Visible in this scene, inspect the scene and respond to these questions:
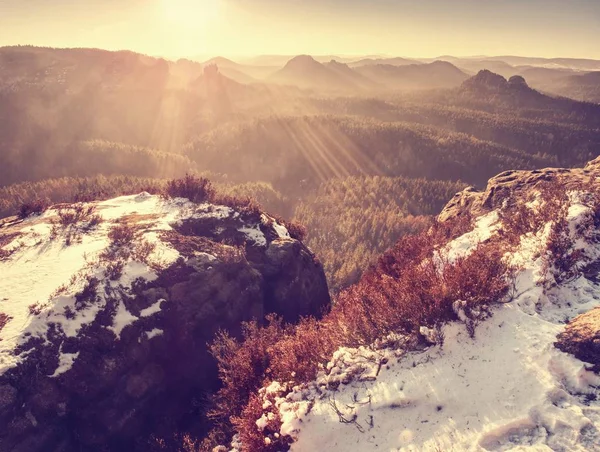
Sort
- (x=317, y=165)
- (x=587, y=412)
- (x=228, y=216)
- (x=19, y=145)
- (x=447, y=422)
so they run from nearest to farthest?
(x=587, y=412) → (x=447, y=422) → (x=228, y=216) → (x=19, y=145) → (x=317, y=165)

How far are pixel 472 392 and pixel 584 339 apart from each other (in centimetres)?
284

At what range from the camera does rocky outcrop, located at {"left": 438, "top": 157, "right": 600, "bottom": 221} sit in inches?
668

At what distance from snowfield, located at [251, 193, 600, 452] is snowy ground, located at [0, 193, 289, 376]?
7887 millimetres

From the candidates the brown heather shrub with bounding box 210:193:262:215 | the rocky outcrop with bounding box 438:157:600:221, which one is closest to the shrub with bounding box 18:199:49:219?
the brown heather shrub with bounding box 210:193:262:215

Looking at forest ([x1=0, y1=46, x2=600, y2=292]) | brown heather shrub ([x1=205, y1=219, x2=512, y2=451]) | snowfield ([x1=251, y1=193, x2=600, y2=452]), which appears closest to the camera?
snowfield ([x1=251, y1=193, x2=600, y2=452])

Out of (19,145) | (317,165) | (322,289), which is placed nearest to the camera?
(322,289)

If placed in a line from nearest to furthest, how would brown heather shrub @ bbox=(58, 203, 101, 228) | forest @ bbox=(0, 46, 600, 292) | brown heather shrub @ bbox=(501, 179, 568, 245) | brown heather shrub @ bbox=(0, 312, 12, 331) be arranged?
brown heather shrub @ bbox=(0, 312, 12, 331) → brown heather shrub @ bbox=(501, 179, 568, 245) → brown heather shrub @ bbox=(58, 203, 101, 228) → forest @ bbox=(0, 46, 600, 292)

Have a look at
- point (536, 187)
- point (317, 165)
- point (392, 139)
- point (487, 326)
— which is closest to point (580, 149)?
point (392, 139)

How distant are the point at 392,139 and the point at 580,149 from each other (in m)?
90.9

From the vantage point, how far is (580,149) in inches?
6102

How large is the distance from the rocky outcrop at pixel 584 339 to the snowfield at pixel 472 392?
19 cm

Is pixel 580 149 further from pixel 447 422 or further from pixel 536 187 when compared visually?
pixel 447 422

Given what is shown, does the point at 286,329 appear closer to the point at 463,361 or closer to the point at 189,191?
the point at 463,361

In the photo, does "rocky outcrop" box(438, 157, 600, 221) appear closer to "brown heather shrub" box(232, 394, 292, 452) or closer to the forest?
"brown heather shrub" box(232, 394, 292, 452)
